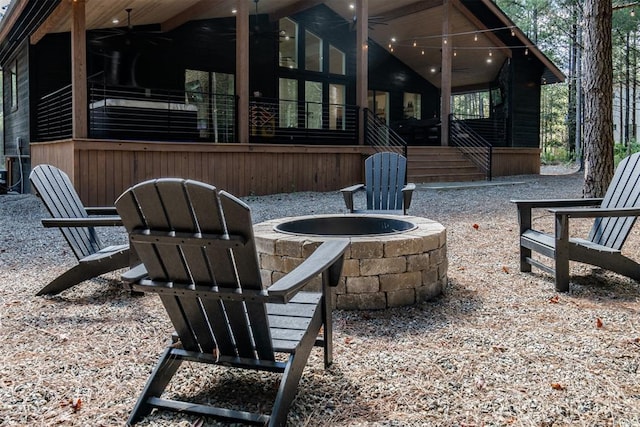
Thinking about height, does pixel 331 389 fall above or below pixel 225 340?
below

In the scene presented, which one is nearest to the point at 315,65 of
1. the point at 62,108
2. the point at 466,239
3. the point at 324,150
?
the point at 324,150

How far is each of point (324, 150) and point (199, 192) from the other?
889cm

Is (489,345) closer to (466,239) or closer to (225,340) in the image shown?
(225,340)

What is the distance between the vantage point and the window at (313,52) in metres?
13.7

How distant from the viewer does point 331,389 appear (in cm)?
206

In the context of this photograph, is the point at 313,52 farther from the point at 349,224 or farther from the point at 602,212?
the point at 602,212

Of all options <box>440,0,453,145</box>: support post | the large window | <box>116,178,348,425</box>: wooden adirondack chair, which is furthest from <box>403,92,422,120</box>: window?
<box>116,178,348,425</box>: wooden adirondack chair

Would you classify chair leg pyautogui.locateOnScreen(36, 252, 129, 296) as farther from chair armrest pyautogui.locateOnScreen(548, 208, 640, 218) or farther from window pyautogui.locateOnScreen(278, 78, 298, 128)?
window pyautogui.locateOnScreen(278, 78, 298, 128)

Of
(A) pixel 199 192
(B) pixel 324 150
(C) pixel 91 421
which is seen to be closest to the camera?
(A) pixel 199 192

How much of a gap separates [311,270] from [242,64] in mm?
7987

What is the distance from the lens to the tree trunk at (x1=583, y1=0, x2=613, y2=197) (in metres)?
6.29

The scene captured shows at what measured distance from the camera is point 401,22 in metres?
13.8

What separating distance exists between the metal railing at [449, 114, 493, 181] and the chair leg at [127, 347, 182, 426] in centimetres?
1107

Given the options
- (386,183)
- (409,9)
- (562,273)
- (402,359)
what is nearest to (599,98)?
(386,183)
